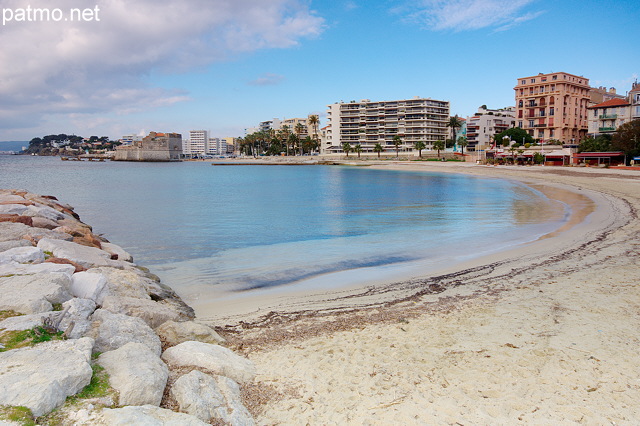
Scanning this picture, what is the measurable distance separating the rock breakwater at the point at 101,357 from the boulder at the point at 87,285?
0.05 ft

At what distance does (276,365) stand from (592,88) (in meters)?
136

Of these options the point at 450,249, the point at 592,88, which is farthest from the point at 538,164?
the point at 450,249

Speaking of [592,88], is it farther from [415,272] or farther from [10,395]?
[10,395]

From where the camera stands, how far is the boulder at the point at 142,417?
3.74 meters

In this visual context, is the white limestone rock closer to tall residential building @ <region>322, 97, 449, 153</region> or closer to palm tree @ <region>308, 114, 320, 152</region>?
tall residential building @ <region>322, 97, 449, 153</region>

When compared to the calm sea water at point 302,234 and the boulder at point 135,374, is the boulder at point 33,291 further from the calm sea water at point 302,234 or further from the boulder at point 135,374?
the calm sea water at point 302,234

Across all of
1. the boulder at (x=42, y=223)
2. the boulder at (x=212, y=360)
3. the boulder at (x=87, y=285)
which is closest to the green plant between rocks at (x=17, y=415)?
the boulder at (x=212, y=360)

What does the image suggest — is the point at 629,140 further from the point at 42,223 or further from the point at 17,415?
the point at 17,415

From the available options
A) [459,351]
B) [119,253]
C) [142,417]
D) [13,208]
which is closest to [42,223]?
[13,208]

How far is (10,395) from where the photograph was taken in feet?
12.2

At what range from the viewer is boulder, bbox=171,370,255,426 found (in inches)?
176

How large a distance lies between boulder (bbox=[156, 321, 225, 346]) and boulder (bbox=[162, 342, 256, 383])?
1.72 ft

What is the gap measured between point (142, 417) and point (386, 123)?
538 ft

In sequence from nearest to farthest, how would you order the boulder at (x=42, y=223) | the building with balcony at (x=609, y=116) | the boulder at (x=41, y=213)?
the boulder at (x=42, y=223)
the boulder at (x=41, y=213)
the building with balcony at (x=609, y=116)
